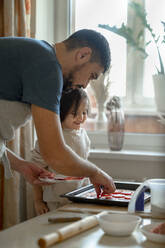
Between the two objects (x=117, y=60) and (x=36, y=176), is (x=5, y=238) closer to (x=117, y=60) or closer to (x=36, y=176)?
(x=36, y=176)

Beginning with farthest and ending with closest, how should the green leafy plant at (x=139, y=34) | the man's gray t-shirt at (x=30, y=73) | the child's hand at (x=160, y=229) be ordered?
1. the green leafy plant at (x=139, y=34)
2. the man's gray t-shirt at (x=30, y=73)
3. the child's hand at (x=160, y=229)

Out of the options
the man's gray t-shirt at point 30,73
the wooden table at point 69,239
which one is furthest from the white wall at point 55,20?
Answer: the wooden table at point 69,239

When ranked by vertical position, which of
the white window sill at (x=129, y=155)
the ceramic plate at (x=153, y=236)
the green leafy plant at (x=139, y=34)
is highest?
the green leafy plant at (x=139, y=34)

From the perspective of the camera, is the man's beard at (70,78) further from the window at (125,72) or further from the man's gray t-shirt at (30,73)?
the window at (125,72)

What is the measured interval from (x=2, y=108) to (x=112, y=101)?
4.34 feet

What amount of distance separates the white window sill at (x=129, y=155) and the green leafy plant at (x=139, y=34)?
0.53 meters

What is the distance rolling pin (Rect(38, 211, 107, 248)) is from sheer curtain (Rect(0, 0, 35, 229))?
49.4 inches

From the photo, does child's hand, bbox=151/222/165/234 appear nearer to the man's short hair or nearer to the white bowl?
the white bowl

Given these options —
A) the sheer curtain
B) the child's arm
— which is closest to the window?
the sheer curtain

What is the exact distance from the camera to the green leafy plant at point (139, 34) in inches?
113

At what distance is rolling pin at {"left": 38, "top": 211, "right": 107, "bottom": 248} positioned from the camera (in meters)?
1.18

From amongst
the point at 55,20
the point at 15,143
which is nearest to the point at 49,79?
the point at 15,143

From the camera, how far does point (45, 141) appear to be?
153 cm

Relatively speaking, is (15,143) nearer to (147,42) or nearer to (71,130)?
(71,130)
